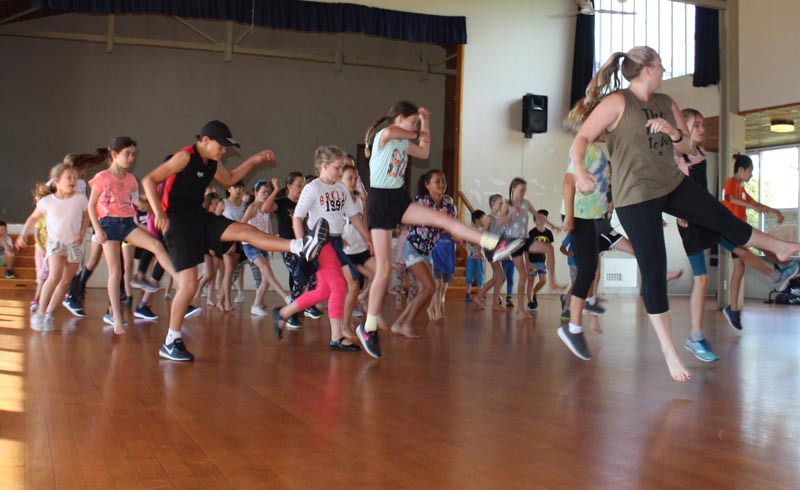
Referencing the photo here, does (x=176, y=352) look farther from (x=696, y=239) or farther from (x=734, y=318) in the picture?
(x=734, y=318)

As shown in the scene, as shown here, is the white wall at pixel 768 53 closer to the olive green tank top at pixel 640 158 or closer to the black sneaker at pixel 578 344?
the black sneaker at pixel 578 344

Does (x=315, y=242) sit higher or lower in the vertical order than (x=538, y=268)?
higher

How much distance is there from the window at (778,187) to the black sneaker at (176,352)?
1277 cm

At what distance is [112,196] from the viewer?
18.6 feet

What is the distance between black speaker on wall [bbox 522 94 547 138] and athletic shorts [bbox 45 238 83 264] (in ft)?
32.8

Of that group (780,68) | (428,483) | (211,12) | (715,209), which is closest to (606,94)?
(715,209)

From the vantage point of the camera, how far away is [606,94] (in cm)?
394

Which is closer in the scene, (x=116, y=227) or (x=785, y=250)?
(x=785, y=250)

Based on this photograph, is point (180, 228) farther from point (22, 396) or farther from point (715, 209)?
point (715, 209)

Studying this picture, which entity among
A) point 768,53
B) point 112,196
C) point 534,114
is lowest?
point 112,196

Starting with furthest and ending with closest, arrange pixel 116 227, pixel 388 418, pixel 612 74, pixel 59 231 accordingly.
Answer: pixel 59 231, pixel 116 227, pixel 612 74, pixel 388 418

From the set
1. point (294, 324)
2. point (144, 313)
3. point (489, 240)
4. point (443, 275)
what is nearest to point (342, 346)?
point (489, 240)

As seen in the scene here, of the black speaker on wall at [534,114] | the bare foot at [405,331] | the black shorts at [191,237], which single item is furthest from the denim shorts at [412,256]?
the black speaker on wall at [534,114]

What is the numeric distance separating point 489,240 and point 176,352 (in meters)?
1.85
